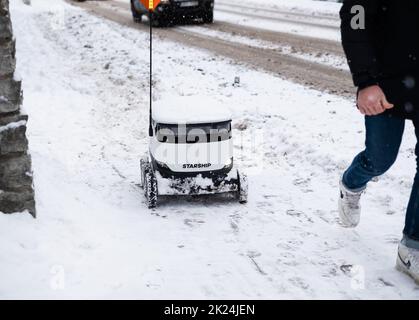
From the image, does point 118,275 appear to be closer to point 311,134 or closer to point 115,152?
point 115,152

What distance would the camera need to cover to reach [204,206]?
4.54 m

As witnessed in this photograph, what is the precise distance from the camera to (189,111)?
4441 millimetres

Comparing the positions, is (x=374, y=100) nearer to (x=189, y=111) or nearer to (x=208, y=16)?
(x=189, y=111)

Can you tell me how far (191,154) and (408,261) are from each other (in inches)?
77.1

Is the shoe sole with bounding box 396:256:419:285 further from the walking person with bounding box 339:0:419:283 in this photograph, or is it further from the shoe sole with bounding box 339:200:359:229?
the shoe sole with bounding box 339:200:359:229

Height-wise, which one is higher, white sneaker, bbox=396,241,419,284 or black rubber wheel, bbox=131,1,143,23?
black rubber wheel, bbox=131,1,143,23

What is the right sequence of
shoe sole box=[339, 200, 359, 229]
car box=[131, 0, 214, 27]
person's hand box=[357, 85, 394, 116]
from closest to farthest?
person's hand box=[357, 85, 394, 116] → shoe sole box=[339, 200, 359, 229] → car box=[131, 0, 214, 27]

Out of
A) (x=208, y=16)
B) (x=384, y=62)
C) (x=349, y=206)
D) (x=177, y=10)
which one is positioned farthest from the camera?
(x=208, y=16)

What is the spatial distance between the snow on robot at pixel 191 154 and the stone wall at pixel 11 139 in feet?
4.07

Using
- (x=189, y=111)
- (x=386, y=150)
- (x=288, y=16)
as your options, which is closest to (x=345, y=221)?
(x=386, y=150)

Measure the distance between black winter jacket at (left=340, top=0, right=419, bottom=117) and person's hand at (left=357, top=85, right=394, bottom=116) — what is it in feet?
0.15

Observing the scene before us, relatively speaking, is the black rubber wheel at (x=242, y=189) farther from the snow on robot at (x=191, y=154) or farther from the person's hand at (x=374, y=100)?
the person's hand at (x=374, y=100)

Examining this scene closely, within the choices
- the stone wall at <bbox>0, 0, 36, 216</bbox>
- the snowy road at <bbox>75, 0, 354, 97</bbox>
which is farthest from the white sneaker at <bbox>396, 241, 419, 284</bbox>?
the snowy road at <bbox>75, 0, 354, 97</bbox>

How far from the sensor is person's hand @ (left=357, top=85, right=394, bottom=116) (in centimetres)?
287
